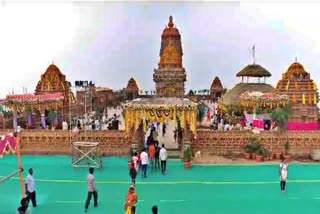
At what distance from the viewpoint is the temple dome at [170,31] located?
39781 mm

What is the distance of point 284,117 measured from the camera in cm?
1789

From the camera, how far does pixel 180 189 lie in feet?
42.1

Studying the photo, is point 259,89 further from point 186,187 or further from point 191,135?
point 186,187

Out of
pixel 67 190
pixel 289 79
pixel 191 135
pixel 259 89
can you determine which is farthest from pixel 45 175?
pixel 259 89

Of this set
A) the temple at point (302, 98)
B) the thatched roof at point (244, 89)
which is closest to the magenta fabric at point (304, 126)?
the temple at point (302, 98)

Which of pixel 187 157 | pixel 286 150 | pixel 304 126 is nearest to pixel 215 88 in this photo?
pixel 304 126

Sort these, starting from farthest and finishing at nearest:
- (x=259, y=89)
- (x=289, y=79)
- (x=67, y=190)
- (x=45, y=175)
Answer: (x=259, y=89)
(x=289, y=79)
(x=45, y=175)
(x=67, y=190)

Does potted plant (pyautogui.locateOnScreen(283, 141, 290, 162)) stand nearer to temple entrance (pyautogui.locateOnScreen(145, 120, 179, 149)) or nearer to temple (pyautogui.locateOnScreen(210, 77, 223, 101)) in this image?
temple entrance (pyautogui.locateOnScreen(145, 120, 179, 149))

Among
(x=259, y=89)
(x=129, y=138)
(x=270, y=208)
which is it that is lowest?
(x=270, y=208)

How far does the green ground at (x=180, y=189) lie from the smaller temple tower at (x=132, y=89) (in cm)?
2973

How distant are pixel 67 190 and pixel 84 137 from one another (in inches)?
215

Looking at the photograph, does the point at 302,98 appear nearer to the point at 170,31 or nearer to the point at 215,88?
the point at 170,31

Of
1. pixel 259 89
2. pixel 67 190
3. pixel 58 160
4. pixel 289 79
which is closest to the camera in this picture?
pixel 67 190

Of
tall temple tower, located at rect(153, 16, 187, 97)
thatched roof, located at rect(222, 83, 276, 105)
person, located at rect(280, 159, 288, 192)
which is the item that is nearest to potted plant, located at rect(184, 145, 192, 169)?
person, located at rect(280, 159, 288, 192)
